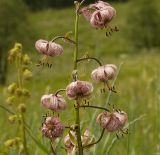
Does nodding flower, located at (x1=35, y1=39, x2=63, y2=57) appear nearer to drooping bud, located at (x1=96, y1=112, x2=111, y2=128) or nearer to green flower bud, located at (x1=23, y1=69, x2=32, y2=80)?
drooping bud, located at (x1=96, y1=112, x2=111, y2=128)

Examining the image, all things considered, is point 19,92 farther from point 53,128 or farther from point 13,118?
point 53,128

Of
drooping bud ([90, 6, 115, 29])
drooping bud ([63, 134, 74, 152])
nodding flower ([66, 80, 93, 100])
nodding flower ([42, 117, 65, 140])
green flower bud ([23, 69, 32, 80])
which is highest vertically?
drooping bud ([90, 6, 115, 29])

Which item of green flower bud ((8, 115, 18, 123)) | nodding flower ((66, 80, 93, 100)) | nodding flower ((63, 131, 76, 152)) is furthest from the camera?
green flower bud ((8, 115, 18, 123))

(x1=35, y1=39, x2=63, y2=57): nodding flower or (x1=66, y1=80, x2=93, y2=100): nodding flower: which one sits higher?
(x1=35, y1=39, x2=63, y2=57): nodding flower

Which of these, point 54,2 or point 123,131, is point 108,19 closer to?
point 123,131

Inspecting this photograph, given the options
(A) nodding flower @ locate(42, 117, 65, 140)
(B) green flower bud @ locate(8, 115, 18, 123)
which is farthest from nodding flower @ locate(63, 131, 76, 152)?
(B) green flower bud @ locate(8, 115, 18, 123)

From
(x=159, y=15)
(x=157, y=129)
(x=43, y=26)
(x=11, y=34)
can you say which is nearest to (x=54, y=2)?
(x=43, y=26)
